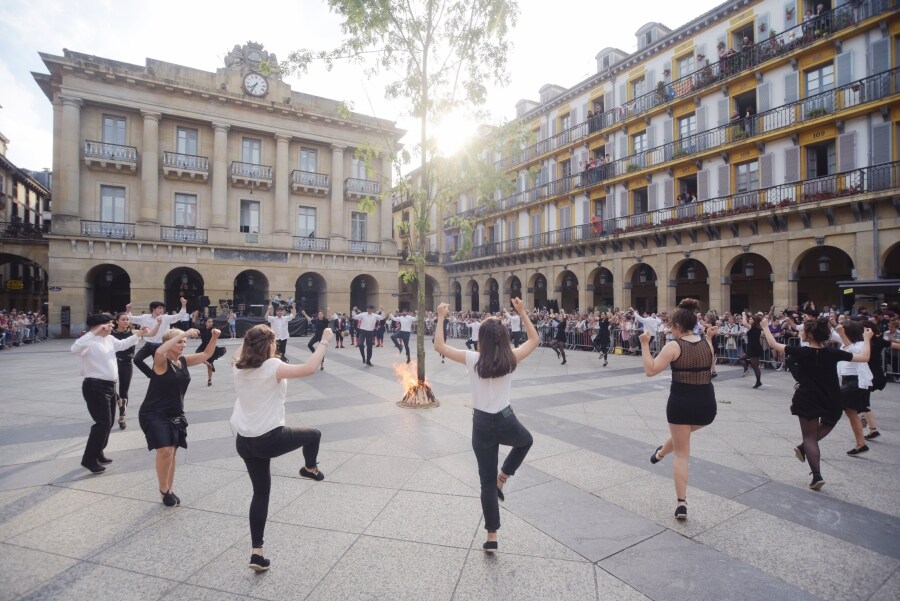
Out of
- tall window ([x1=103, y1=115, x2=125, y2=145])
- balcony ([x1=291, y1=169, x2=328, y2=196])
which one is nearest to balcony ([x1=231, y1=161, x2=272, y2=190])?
balcony ([x1=291, y1=169, x2=328, y2=196])

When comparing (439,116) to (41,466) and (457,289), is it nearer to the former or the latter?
(41,466)

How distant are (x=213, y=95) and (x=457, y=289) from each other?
906 inches

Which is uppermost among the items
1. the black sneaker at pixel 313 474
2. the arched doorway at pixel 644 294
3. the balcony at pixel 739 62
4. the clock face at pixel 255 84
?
the clock face at pixel 255 84

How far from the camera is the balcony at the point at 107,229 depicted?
2497 cm

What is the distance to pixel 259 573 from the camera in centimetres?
307

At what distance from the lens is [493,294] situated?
3638 cm

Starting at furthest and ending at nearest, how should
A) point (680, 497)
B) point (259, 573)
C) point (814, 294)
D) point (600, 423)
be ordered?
point (814, 294)
point (600, 423)
point (680, 497)
point (259, 573)

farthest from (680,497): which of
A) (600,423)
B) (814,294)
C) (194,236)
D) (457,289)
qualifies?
(457,289)

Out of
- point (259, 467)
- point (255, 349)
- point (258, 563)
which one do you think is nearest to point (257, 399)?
point (255, 349)

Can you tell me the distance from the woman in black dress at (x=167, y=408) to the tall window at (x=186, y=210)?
27.7m

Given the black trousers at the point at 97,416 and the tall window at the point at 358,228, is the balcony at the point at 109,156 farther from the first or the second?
the black trousers at the point at 97,416

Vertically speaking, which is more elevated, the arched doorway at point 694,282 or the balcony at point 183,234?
the balcony at point 183,234

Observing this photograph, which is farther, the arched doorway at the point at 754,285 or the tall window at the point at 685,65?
the tall window at the point at 685,65

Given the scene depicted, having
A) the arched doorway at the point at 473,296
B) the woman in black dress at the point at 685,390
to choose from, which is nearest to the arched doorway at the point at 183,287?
the arched doorway at the point at 473,296
